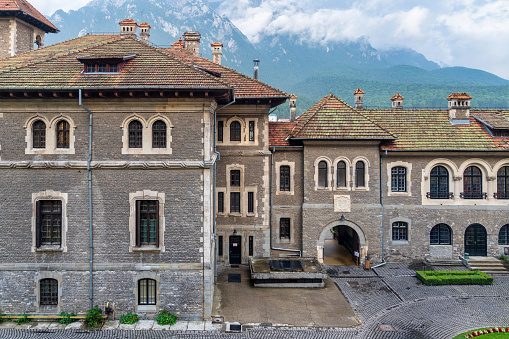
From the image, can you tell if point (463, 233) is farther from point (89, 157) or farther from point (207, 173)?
point (89, 157)

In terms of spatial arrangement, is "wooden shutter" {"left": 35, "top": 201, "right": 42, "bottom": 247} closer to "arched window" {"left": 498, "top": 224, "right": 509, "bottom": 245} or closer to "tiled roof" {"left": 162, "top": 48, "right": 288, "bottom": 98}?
"tiled roof" {"left": 162, "top": 48, "right": 288, "bottom": 98}

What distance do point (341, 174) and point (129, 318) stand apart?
55.5 ft

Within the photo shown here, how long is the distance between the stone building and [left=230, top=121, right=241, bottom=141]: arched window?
695 inches

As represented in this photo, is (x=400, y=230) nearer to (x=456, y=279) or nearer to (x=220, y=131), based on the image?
(x=456, y=279)

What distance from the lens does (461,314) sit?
18.2m

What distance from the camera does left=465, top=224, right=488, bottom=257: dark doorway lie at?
1010 inches

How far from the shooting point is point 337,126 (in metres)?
25.4

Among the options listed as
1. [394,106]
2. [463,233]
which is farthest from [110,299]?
[394,106]

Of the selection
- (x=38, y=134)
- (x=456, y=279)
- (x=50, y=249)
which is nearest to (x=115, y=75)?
(x=38, y=134)

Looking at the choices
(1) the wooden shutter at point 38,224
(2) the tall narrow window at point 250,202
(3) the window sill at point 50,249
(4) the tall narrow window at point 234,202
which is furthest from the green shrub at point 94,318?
(2) the tall narrow window at point 250,202

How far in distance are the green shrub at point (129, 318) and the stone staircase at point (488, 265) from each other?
74.6ft

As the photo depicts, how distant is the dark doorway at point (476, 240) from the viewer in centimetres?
2566

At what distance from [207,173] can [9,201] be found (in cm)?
983

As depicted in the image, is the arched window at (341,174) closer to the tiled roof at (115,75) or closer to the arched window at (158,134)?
the tiled roof at (115,75)
